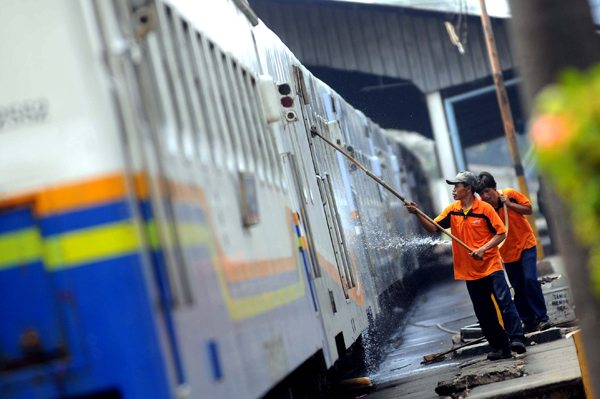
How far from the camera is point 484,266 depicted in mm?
7711

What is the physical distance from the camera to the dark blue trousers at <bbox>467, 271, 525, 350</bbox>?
25.0ft

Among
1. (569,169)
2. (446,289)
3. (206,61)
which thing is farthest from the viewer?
(446,289)

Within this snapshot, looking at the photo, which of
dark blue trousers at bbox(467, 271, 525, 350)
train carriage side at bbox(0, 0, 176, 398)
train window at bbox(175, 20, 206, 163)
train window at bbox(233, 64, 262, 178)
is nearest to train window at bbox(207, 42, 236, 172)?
train window at bbox(175, 20, 206, 163)

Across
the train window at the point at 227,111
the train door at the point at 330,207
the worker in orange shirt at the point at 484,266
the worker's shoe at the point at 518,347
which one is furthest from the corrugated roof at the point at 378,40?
the train window at the point at 227,111

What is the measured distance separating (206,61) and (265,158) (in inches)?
40.1

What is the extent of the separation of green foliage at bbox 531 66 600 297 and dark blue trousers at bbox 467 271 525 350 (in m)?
5.88

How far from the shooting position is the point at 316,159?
8.17 metres

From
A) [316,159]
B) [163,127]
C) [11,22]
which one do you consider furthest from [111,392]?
[316,159]

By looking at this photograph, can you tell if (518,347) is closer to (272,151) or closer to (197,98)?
(272,151)

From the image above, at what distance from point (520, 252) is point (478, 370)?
195cm

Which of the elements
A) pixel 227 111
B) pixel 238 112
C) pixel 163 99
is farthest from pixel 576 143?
pixel 238 112

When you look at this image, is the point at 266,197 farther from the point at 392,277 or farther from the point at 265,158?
the point at 392,277

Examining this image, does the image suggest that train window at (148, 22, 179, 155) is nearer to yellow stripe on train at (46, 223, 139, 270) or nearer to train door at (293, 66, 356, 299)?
yellow stripe on train at (46, 223, 139, 270)

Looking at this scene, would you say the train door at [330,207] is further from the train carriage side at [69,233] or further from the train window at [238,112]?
the train carriage side at [69,233]
